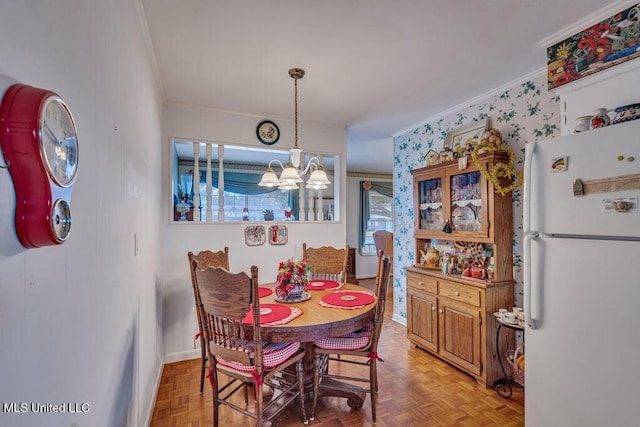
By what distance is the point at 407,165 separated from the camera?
3.83 metres

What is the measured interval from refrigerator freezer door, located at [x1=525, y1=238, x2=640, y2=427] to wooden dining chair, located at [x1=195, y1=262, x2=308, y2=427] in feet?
4.49

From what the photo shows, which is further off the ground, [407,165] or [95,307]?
[407,165]

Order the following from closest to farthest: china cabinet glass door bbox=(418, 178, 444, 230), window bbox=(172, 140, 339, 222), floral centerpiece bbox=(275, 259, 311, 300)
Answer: floral centerpiece bbox=(275, 259, 311, 300) < china cabinet glass door bbox=(418, 178, 444, 230) < window bbox=(172, 140, 339, 222)

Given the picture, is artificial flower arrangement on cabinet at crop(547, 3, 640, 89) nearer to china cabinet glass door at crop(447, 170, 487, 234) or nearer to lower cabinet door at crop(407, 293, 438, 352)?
china cabinet glass door at crop(447, 170, 487, 234)

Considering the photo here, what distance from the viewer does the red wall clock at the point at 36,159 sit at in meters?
0.48

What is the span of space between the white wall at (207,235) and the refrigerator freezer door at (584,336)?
227 cm

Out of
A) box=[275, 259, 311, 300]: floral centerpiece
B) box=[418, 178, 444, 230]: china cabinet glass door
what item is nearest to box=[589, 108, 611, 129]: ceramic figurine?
box=[418, 178, 444, 230]: china cabinet glass door

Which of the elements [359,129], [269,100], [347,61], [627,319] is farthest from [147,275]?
[359,129]

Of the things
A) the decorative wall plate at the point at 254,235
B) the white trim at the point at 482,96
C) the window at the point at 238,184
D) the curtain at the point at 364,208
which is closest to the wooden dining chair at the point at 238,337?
the decorative wall plate at the point at 254,235

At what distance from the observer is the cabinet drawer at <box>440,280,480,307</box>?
244cm

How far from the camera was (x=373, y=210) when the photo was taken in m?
6.98

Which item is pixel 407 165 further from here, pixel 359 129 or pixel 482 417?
pixel 482 417

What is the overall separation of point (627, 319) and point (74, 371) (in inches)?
79.5

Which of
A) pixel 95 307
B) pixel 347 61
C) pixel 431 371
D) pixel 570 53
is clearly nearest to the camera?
pixel 95 307
